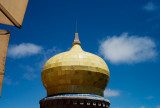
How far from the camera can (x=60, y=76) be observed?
79.0 feet

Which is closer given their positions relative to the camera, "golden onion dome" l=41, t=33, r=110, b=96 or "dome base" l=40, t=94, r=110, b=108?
"dome base" l=40, t=94, r=110, b=108

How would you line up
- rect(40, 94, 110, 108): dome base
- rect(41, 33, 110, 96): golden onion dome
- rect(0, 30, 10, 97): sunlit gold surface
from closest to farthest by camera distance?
rect(0, 30, 10, 97): sunlit gold surface → rect(40, 94, 110, 108): dome base → rect(41, 33, 110, 96): golden onion dome

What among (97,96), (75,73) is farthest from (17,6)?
(97,96)

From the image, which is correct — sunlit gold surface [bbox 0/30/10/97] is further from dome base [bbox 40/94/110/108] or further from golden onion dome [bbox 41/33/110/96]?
golden onion dome [bbox 41/33/110/96]

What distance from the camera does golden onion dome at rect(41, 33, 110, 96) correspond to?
23844 mm

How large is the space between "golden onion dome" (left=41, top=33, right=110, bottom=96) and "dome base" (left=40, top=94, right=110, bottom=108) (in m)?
0.70

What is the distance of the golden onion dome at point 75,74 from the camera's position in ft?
78.2

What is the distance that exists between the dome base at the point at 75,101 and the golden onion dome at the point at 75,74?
0.70 meters

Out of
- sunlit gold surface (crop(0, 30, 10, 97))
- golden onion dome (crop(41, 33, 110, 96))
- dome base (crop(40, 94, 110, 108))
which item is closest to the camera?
sunlit gold surface (crop(0, 30, 10, 97))

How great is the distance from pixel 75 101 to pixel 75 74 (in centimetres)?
279

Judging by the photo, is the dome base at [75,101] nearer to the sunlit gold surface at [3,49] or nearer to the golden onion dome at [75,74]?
the golden onion dome at [75,74]

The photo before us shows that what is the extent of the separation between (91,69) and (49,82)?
15.9ft

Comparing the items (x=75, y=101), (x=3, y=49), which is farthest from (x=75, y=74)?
(x=3, y=49)

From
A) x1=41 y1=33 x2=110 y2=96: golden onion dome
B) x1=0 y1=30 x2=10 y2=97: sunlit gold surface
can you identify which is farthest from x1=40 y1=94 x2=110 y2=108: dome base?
x1=0 y1=30 x2=10 y2=97: sunlit gold surface
